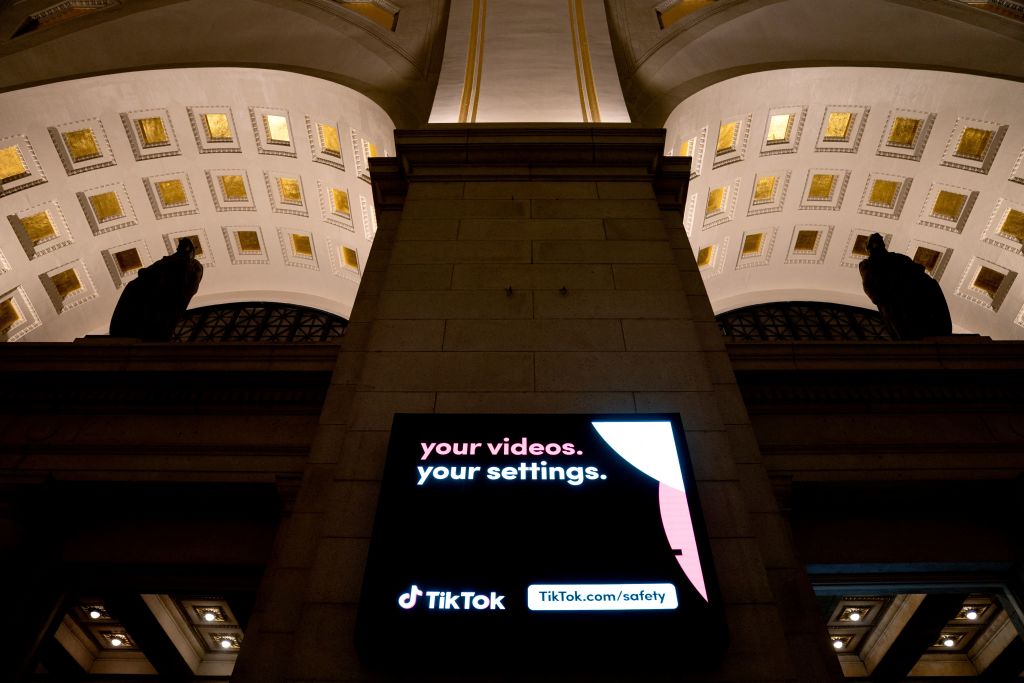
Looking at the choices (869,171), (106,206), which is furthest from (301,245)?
(869,171)

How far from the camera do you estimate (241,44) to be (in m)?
11.2

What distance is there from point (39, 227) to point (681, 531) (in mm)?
11613

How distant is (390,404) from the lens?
495 cm

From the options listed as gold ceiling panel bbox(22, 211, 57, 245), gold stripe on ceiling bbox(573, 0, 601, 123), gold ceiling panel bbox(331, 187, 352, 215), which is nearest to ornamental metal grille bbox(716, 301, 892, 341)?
gold stripe on ceiling bbox(573, 0, 601, 123)

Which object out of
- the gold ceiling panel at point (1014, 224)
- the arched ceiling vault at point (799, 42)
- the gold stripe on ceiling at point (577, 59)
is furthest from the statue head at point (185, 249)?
the gold ceiling panel at point (1014, 224)

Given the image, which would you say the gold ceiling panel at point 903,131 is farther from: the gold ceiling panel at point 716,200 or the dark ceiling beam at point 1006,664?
the dark ceiling beam at point 1006,664

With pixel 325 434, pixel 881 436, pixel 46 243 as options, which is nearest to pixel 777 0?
pixel 881 436

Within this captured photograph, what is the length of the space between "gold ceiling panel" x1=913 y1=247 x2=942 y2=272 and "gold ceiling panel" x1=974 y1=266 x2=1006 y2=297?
71 centimetres

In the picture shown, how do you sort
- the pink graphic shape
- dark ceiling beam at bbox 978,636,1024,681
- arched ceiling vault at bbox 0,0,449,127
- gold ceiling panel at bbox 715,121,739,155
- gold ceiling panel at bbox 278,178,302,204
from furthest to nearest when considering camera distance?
gold ceiling panel at bbox 278,178,302,204
gold ceiling panel at bbox 715,121,739,155
arched ceiling vault at bbox 0,0,449,127
dark ceiling beam at bbox 978,636,1024,681
the pink graphic shape

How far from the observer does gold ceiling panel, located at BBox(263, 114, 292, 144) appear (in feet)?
36.4

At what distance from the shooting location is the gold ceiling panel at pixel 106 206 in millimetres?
11172

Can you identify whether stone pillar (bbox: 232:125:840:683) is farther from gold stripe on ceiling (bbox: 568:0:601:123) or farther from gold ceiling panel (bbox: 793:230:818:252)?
gold ceiling panel (bbox: 793:230:818:252)

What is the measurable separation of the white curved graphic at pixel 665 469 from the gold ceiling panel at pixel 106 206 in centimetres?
1067

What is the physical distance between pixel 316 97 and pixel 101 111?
11.4ft
